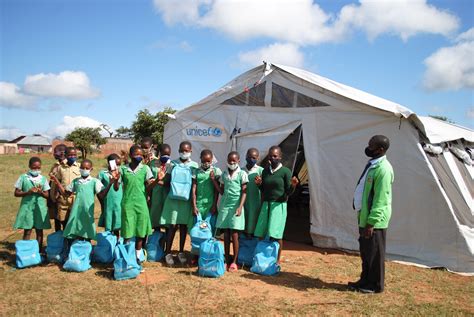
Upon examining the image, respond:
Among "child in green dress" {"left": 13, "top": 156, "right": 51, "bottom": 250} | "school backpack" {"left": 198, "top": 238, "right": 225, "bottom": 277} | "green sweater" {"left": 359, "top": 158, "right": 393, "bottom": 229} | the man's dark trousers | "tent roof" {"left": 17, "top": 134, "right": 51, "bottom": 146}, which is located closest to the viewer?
"green sweater" {"left": 359, "top": 158, "right": 393, "bottom": 229}

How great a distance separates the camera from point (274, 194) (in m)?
5.30

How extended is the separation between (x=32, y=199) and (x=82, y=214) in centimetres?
86

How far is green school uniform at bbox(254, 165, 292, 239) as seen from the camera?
5297mm

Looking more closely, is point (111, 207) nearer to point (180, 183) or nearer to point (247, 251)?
point (180, 183)

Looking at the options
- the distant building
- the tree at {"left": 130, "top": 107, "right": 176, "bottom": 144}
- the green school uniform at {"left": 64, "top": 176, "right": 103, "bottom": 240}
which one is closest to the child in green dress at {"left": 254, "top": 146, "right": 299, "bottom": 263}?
the green school uniform at {"left": 64, "top": 176, "right": 103, "bottom": 240}

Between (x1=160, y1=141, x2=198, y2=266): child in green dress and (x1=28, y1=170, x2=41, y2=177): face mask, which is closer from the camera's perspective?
(x1=28, y1=170, x2=41, y2=177): face mask

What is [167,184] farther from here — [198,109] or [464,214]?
[464,214]

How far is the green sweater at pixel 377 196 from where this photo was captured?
14.7ft

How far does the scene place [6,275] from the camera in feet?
16.4

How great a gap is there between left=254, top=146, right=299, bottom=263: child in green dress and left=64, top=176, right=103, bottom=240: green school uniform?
2.29 metres

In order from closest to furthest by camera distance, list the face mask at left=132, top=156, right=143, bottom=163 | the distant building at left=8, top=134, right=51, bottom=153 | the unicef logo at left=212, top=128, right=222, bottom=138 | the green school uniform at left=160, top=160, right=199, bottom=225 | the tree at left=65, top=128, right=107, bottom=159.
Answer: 1. the face mask at left=132, top=156, right=143, bottom=163
2. the green school uniform at left=160, top=160, right=199, bottom=225
3. the unicef logo at left=212, top=128, right=222, bottom=138
4. the tree at left=65, top=128, right=107, bottom=159
5. the distant building at left=8, top=134, right=51, bottom=153

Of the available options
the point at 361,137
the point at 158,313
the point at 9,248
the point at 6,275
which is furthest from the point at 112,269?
the point at 361,137

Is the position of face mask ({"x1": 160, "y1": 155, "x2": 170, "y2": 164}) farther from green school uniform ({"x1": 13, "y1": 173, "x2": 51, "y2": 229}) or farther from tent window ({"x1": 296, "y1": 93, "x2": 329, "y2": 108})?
tent window ({"x1": 296, "y1": 93, "x2": 329, "y2": 108})

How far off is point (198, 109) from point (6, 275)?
4.96 meters
